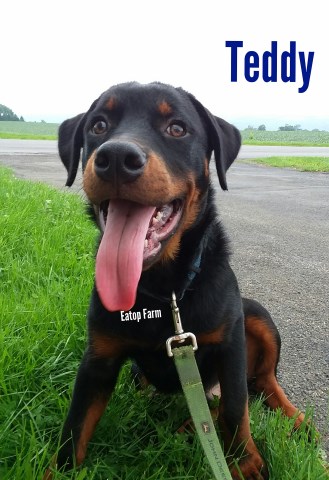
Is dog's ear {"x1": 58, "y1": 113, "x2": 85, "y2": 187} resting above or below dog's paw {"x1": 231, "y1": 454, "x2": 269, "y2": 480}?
above

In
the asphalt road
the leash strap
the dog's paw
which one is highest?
the leash strap

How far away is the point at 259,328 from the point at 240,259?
95.3 inches

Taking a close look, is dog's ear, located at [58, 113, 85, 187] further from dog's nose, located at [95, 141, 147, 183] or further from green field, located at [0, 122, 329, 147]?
green field, located at [0, 122, 329, 147]

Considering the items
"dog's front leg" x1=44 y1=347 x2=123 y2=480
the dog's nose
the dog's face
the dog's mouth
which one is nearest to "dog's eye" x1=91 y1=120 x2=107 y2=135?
the dog's face

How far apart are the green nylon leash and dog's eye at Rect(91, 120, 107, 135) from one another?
88 cm

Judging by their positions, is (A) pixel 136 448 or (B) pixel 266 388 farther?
(B) pixel 266 388

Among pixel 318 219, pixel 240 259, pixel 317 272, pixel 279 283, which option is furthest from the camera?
pixel 318 219

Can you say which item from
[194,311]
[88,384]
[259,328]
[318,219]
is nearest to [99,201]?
[194,311]

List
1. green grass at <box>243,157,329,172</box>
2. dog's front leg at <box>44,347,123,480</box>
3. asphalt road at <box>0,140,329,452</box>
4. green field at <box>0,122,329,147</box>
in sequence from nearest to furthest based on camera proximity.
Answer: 1. dog's front leg at <box>44,347,123,480</box>
2. asphalt road at <box>0,140,329,452</box>
3. green grass at <box>243,157,329,172</box>
4. green field at <box>0,122,329,147</box>

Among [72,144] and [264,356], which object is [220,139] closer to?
[72,144]

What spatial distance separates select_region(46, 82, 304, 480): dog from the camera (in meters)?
1.79

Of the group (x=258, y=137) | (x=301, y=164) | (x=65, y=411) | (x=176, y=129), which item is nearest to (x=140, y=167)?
(x=176, y=129)

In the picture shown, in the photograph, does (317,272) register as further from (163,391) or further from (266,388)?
(163,391)

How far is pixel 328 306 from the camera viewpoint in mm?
→ 3729
